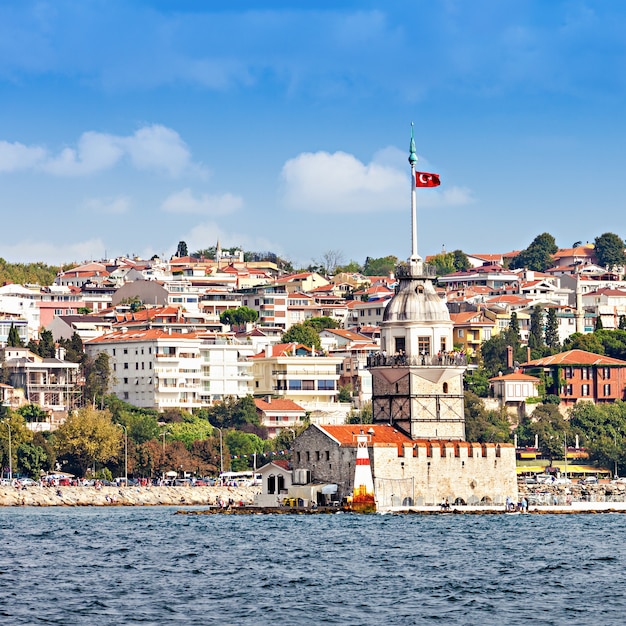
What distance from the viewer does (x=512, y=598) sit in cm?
4750

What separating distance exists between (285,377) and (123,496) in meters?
39.3

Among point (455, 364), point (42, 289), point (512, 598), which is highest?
point (42, 289)

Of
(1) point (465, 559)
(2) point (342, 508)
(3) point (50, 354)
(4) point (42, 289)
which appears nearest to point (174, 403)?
(3) point (50, 354)

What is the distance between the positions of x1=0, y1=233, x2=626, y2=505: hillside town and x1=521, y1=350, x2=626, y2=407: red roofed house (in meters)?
0.15

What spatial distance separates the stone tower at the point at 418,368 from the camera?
83688mm

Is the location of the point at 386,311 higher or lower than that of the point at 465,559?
higher

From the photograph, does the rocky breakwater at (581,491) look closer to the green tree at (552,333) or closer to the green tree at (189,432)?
the green tree at (189,432)

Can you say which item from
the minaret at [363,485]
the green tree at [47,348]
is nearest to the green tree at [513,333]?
the green tree at [47,348]

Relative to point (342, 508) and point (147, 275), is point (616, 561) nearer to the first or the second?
point (342, 508)

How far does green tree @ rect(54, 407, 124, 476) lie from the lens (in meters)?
115

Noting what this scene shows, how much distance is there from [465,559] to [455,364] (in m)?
27.4

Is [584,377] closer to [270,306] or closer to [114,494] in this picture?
[270,306]

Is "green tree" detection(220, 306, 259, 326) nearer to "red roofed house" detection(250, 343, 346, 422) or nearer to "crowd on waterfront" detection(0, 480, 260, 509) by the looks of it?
"red roofed house" detection(250, 343, 346, 422)

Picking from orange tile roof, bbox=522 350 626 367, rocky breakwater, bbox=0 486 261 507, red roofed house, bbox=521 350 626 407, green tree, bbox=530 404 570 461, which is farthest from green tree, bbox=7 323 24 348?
orange tile roof, bbox=522 350 626 367
